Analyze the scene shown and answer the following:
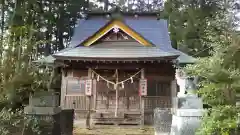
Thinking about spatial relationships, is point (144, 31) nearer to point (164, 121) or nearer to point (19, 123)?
point (164, 121)

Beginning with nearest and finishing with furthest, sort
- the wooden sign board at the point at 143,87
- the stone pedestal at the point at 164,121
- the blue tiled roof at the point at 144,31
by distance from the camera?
the stone pedestal at the point at 164,121, the wooden sign board at the point at 143,87, the blue tiled roof at the point at 144,31

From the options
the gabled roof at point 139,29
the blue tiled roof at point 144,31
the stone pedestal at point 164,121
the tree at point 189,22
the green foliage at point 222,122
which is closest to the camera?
the green foliage at point 222,122

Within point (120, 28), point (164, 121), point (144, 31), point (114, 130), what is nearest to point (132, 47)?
point (120, 28)

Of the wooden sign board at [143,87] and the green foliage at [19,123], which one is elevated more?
the wooden sign board at [143,87]

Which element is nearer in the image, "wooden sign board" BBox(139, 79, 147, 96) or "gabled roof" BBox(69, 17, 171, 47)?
"wooden sign board" BBox(139, 79, 147, 96)

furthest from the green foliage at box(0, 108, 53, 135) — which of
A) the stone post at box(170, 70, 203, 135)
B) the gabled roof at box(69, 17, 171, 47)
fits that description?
the gabled roof at box(69, 17, 171, 47)

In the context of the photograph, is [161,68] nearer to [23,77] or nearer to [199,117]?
[199,117]

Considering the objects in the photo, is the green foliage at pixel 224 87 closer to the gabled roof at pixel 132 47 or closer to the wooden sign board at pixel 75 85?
the gabled roof at pixel 132 47

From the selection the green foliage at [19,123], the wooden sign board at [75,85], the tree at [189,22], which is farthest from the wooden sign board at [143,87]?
the tree at [189,22]

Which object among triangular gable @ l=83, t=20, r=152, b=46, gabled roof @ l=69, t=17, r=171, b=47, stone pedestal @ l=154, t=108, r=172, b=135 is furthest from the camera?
gabled roof @ l=69, t=17, r=171, b=47

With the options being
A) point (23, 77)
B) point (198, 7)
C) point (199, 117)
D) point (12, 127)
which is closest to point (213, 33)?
point (199, 117)

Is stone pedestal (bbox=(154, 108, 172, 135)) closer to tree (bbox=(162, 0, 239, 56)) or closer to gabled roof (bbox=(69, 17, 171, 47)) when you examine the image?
gabled roof (bbox=(69, 17, 171, 47))

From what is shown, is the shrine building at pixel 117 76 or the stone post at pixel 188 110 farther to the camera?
the shrine building at pixel 117 76

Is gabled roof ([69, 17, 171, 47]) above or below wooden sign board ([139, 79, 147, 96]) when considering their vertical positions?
above
